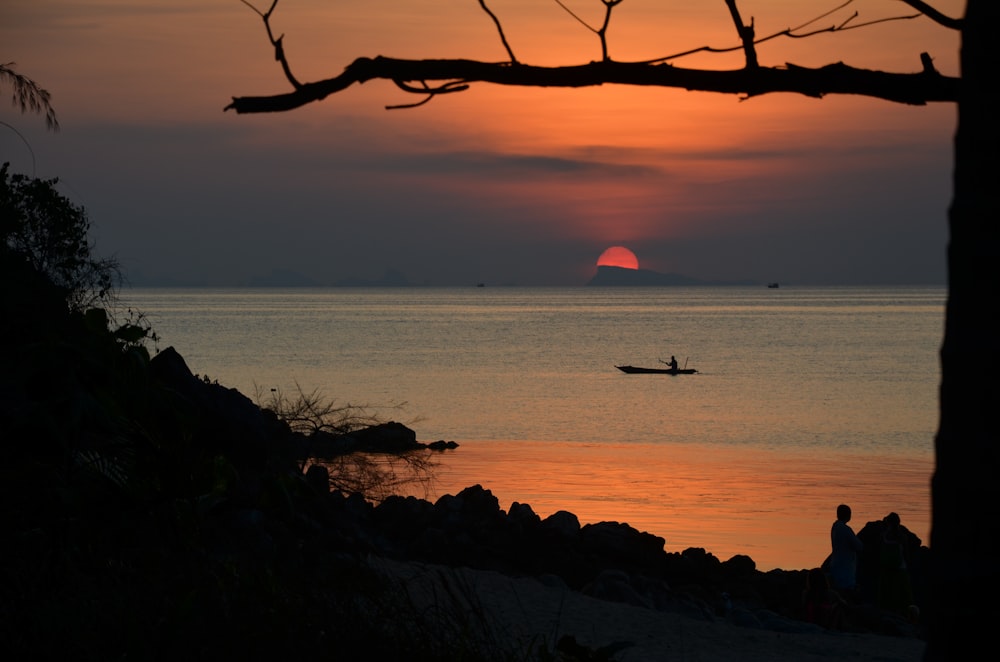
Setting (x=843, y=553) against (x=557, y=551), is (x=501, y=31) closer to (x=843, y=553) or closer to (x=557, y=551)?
(x=843, y=553)

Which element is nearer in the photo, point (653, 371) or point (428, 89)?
point (428, 89)

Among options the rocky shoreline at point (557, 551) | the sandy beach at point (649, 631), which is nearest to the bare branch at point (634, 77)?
the sandy beach at point (649, 631)

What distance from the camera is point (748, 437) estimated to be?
46094 mm

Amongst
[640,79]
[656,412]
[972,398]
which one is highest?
[640,79]

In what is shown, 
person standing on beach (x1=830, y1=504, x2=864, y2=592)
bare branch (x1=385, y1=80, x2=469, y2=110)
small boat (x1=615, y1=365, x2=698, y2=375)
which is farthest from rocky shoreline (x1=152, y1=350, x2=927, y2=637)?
small boat (x1=615, y1=365, x2=698, y2=375)

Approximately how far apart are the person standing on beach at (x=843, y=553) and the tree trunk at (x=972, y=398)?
1245 centimetres

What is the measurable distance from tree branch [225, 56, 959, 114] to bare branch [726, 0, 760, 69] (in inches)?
1.2

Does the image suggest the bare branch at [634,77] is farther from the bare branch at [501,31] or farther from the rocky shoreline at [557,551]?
the rocky shoreline at [557,551]

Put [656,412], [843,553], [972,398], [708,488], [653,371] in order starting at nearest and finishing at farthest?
[972,398], [843,553], [708,488], [656,412], [653,371]

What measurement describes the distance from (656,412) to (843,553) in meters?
40.8

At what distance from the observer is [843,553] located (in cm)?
1576

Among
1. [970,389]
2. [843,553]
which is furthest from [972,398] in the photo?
[843,553]

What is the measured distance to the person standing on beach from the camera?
15.4 m

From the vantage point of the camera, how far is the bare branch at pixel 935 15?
159 inches
